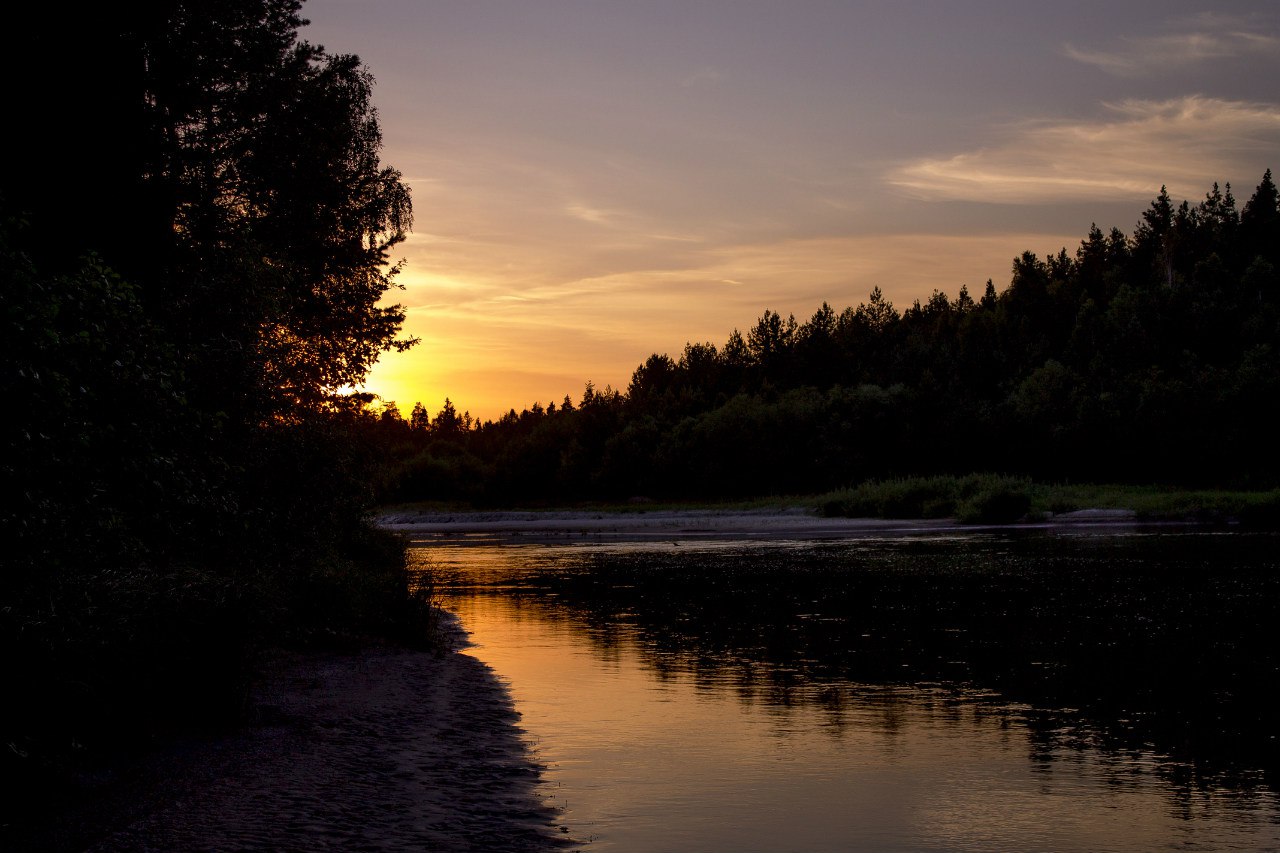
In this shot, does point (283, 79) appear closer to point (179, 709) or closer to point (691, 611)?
point (691, 611)

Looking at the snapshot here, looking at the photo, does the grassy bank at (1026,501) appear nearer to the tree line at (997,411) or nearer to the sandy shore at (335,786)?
the tree line at (997,411)

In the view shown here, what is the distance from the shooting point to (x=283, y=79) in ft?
91.1

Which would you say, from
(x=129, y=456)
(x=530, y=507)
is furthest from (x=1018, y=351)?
(x=129, y=456)

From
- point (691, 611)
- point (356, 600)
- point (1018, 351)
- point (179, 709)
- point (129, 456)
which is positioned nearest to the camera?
point (129, 456)

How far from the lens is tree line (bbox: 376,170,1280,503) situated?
115250mm

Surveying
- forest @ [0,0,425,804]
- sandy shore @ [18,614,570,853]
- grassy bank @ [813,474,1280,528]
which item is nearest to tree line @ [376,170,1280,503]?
grassy bank @ [813,474,1280,528]

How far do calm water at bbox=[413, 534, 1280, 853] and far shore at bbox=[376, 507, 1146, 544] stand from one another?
4240cm

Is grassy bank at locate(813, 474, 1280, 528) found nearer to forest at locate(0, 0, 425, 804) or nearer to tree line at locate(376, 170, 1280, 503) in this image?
tree line at locate(376, 170, 1280, 503)

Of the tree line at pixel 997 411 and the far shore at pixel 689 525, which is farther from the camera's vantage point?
the tree line at pixel 997 411

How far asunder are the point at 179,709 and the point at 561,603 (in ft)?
67.3

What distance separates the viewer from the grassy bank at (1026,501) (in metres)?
83.0

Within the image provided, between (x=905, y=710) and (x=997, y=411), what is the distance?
114002 millimetres

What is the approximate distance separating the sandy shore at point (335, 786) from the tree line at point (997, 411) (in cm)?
8006

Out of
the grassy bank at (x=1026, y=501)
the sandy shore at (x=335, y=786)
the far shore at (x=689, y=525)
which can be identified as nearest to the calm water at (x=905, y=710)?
the sandy shore at (x=335, y=786)
